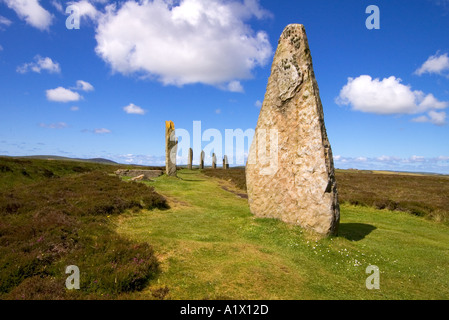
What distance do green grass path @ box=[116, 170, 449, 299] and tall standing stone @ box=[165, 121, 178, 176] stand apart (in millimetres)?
13655

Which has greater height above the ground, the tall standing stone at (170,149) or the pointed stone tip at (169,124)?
the pointed stone tip at (169,124)

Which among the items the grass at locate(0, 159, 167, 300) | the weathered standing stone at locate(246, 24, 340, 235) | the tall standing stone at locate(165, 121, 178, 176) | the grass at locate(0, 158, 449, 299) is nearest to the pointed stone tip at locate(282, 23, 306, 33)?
the weathered standing stone at locate(246, 24, 340, 235)

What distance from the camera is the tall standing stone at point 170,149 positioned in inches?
1039

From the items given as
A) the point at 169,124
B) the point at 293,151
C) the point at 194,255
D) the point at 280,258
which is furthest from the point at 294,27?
the point at 169,124

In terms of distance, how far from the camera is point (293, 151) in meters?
10.2

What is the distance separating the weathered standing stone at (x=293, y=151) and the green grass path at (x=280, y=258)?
0.78 meters

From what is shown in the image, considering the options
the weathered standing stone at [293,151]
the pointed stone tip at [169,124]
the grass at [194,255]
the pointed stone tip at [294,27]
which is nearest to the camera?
the grass at [194,255]

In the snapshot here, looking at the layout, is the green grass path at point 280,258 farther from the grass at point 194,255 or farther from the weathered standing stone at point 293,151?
the weathered standing stone at point 293,151

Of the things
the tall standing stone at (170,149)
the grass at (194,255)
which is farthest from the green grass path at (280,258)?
the tall standing stone at (170,149)

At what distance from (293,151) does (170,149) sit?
18587mm

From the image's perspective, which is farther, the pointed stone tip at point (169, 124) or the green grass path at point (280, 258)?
the pointed stone tip at point (169, 124)

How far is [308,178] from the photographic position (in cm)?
965
